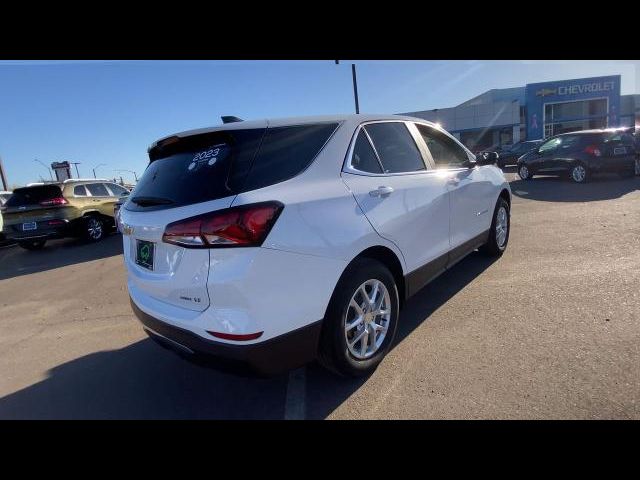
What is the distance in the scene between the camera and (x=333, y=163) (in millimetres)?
2471

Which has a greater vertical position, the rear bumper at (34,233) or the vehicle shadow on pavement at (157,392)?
the rear bumper at (34,233)

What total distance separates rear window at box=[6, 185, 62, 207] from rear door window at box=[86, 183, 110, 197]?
45.4 inches

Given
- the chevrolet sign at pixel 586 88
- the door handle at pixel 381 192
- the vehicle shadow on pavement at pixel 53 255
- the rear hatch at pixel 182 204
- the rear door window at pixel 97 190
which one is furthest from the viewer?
the chevrolet sign at pixel 586 88

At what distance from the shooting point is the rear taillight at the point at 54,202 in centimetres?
898

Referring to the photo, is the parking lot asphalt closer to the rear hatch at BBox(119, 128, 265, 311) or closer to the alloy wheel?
the alloy wheel

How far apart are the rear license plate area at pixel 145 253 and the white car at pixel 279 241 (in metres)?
0.01

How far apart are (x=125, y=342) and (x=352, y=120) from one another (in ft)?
9.85

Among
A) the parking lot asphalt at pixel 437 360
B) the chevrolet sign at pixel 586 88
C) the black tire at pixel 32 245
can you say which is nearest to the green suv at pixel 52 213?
the black tire at pixel 32 245

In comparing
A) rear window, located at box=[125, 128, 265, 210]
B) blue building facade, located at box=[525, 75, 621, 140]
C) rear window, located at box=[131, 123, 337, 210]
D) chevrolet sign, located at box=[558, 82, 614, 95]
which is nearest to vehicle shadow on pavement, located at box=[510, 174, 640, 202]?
rear window, located at box=[131, 123, 337, 210]

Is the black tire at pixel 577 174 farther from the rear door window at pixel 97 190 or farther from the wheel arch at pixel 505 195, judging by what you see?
the rear door window at pixel 97 190
